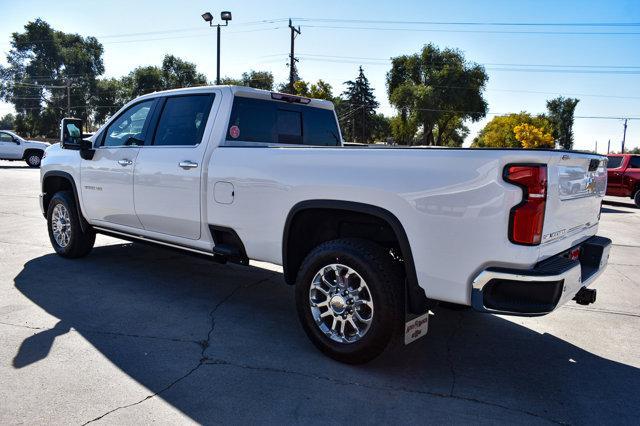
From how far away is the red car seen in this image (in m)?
15.6

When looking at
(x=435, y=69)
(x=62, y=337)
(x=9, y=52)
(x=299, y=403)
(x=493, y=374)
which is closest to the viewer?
(x=299, y=403)

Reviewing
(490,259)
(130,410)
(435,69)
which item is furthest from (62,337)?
(435,69)

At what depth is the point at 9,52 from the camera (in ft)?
261

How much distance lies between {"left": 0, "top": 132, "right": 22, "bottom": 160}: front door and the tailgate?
27.8m

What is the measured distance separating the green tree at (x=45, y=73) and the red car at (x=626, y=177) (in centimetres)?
7857

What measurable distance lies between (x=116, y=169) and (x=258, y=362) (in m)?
2.86

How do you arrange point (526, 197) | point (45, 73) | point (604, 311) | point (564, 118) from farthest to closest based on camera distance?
point (564, 118)
point (45, 73)
point (604, 311)
point (526, 197)

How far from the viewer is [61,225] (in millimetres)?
6012

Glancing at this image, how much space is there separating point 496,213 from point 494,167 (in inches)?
9.8

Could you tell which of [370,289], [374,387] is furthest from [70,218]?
[374,387]

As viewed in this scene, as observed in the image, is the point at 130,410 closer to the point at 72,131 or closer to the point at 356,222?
the point at 356,222

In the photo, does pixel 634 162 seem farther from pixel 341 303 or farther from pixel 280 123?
pixel 341 303

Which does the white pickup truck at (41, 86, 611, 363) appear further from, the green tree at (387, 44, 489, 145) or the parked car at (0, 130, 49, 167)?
the green tree at (387, 44, 489, 145)

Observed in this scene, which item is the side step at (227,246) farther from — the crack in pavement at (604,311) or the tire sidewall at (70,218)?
the crack in pavement at (604,311)
